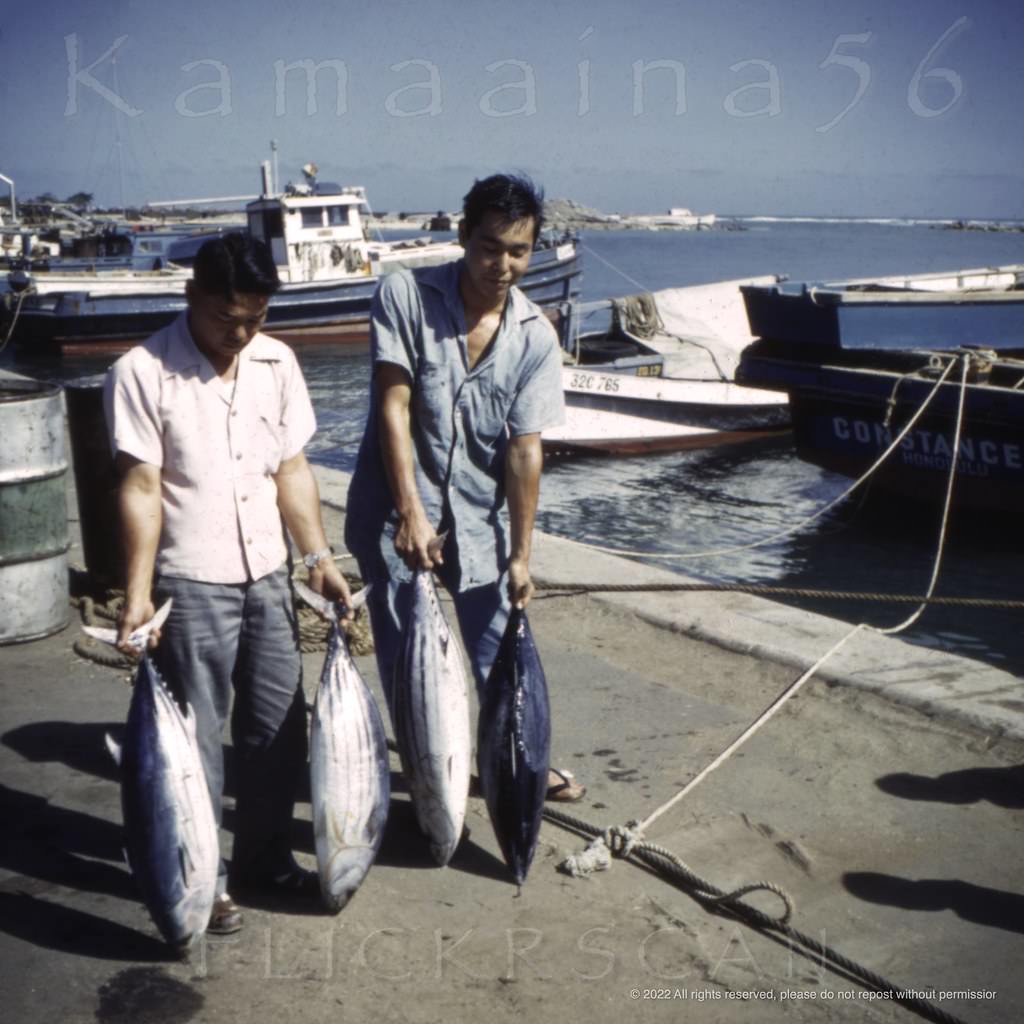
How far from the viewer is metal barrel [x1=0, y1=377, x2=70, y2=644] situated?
15.8 ft

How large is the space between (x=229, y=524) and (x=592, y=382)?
12.0 meters

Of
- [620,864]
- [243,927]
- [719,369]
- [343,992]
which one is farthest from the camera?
[719,369]

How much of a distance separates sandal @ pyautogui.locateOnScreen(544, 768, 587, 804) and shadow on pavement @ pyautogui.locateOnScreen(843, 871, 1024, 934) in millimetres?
881

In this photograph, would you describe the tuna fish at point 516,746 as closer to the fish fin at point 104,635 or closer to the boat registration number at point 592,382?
the fish fin at point 104,635

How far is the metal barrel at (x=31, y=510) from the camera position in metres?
4.83

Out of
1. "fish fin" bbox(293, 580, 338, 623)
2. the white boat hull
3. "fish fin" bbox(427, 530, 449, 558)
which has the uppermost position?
"fish fin" bbox(427, 530, 449, 558)

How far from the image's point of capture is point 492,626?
3381 millimetres

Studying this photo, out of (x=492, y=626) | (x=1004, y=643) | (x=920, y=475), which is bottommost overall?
(x=1004, y=643)

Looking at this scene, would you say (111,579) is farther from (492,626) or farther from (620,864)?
(620,864)

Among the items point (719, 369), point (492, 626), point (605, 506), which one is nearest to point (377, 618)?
point (492, 626)

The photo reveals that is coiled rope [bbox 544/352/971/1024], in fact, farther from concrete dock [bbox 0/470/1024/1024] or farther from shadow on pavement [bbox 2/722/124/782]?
shadow on pavement [bbox 2/722/124/782]

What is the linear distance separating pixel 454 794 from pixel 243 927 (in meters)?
0.64

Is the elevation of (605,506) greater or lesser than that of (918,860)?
lesser

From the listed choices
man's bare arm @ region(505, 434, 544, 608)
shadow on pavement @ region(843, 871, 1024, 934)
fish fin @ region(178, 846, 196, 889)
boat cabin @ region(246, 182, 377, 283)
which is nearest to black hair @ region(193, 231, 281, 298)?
man's bare arm @ region(505, 434, 544, 608)
